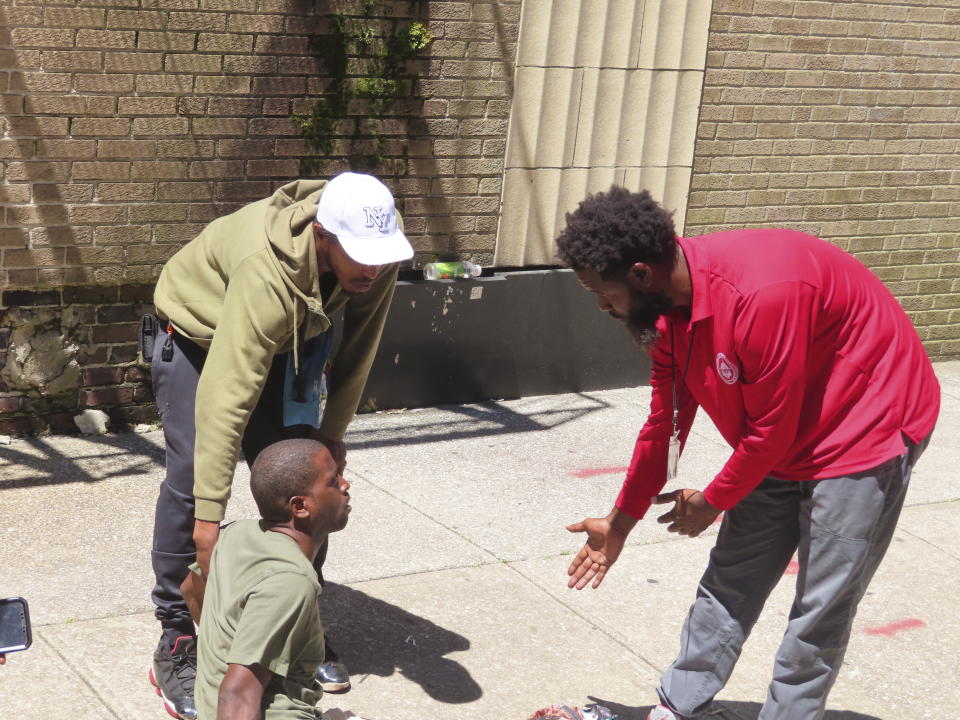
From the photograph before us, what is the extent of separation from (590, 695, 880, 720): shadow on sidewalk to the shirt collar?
1.47m

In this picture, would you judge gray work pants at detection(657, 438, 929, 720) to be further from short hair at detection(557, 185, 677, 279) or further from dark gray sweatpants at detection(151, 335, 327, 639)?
dark gray sweatpants at detection(151, 335, 327, 639)

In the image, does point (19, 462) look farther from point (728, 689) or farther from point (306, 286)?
point (728, 689)

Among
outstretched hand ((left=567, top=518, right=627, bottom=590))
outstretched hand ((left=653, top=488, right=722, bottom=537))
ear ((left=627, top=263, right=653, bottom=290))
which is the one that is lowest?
outstretched hand ((left=567, top=518, right=627, bottom=590))

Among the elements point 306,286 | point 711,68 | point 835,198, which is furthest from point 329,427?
point 835,198

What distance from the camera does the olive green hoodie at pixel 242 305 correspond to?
133 inches

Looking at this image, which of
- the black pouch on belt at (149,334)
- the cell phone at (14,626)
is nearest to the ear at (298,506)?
the cell phone at (14,626)

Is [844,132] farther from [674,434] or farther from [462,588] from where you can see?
[674,434]

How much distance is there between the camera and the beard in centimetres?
317

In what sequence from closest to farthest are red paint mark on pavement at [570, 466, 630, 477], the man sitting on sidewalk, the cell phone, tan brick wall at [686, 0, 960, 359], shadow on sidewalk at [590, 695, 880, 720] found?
the cell phone
the man sitting on sidewalk
shadow on sidewalk at [590, 695, 880, 720]
red paint mark on pavement at [570, 466, 630, 477]
tan brick wall at [686, 0, 960, 359]

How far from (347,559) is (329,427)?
→ 1090 millimetres

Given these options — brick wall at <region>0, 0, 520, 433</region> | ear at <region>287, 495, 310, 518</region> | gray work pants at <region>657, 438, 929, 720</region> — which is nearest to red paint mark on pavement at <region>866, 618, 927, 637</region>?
gray work pants at <region>657, 438, 929, 720</region>

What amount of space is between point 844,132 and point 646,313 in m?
5.16

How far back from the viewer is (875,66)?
782cm

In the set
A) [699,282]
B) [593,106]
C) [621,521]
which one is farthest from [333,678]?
[593,106]
